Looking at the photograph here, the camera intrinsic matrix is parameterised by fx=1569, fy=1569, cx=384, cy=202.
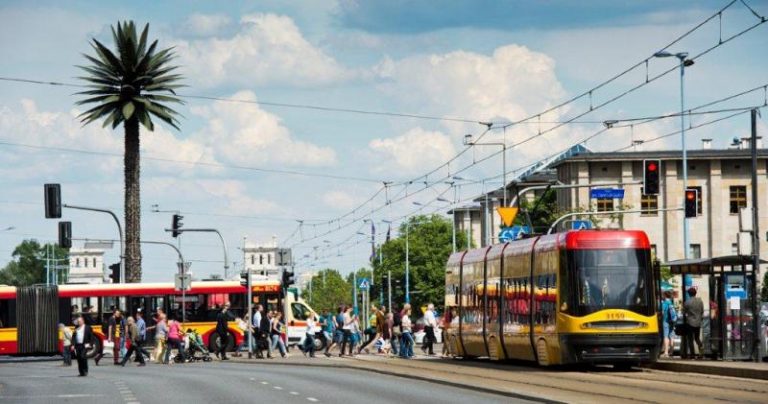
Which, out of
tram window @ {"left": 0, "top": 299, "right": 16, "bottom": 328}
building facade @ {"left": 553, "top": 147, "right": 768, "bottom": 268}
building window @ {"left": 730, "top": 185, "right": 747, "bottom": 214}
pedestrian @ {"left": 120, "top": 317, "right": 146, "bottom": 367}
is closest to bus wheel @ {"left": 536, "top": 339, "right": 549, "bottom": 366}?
pedestrian @ {"left": 120, "top": 317, "right": 146, "bottom": 367}

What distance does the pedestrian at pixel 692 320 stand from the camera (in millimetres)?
34656

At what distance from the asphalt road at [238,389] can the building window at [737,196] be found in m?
71.8

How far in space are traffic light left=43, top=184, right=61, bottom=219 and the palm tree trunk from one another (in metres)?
5.45

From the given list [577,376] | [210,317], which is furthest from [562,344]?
[210,317]

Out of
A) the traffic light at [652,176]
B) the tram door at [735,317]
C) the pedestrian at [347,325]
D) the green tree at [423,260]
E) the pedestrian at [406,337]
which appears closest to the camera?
the tram door at [735,317]

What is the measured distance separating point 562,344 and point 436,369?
4283mm

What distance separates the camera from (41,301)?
2243 inches

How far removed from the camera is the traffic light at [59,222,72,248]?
59.9 m

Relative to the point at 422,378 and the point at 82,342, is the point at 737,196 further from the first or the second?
the point at 422,378

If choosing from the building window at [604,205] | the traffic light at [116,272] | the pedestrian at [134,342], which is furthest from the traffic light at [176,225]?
the building window at [604,205]

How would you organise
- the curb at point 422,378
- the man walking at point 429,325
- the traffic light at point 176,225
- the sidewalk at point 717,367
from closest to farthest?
the curb at point 422,378, the sidewalk at point 717,367, the man walking at point 429,325, the traffic light at point 176,225

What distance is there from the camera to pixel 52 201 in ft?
167

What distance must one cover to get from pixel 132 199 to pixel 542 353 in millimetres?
25057

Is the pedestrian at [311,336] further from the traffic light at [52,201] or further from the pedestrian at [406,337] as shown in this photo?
the traffic light at [52,201]
